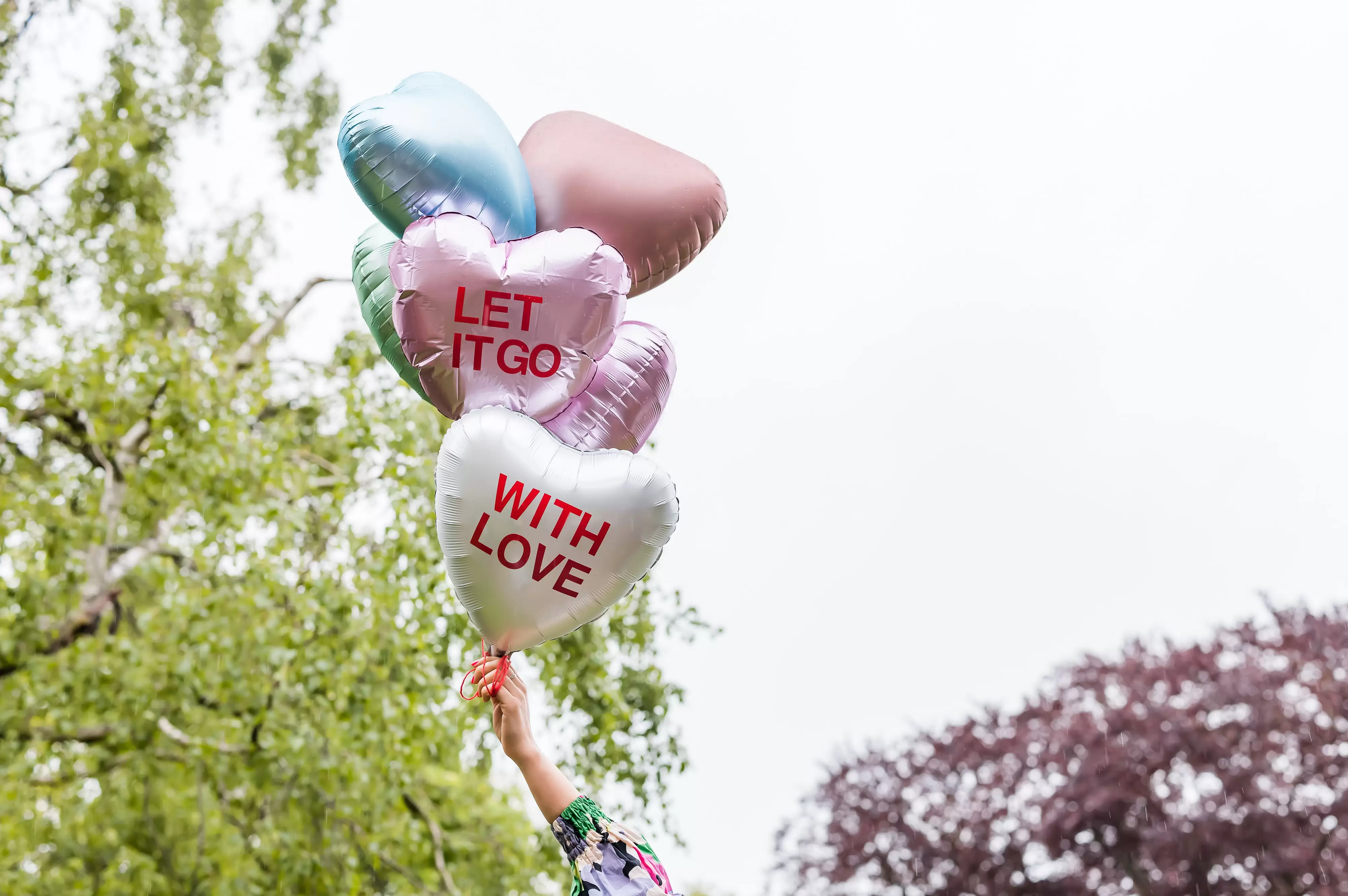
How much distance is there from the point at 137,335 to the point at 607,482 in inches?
166

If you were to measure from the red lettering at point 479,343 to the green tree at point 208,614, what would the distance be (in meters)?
2.19

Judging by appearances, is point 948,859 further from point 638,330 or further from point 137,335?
point 638,330

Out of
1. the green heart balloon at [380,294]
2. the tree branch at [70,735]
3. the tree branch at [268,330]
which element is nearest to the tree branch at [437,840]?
the tree branch at [70,735]

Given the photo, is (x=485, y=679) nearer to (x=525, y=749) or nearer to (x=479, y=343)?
(x=525, y=749)

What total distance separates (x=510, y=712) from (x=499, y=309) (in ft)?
1.80

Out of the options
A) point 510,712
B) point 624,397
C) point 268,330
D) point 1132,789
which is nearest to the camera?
point 510,712

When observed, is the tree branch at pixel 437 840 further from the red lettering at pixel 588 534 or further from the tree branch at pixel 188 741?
the red lettering at pixel 588 534

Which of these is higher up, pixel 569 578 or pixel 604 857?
pixel 569 578

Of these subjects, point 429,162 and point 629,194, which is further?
point 629,194

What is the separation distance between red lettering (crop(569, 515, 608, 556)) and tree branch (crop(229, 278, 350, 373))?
402 cm

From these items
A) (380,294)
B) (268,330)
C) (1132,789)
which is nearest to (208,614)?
(268,330)

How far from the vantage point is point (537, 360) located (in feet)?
5.20

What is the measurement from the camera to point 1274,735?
25.7 feet

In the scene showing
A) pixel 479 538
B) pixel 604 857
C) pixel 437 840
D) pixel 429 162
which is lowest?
pixel 604 857
